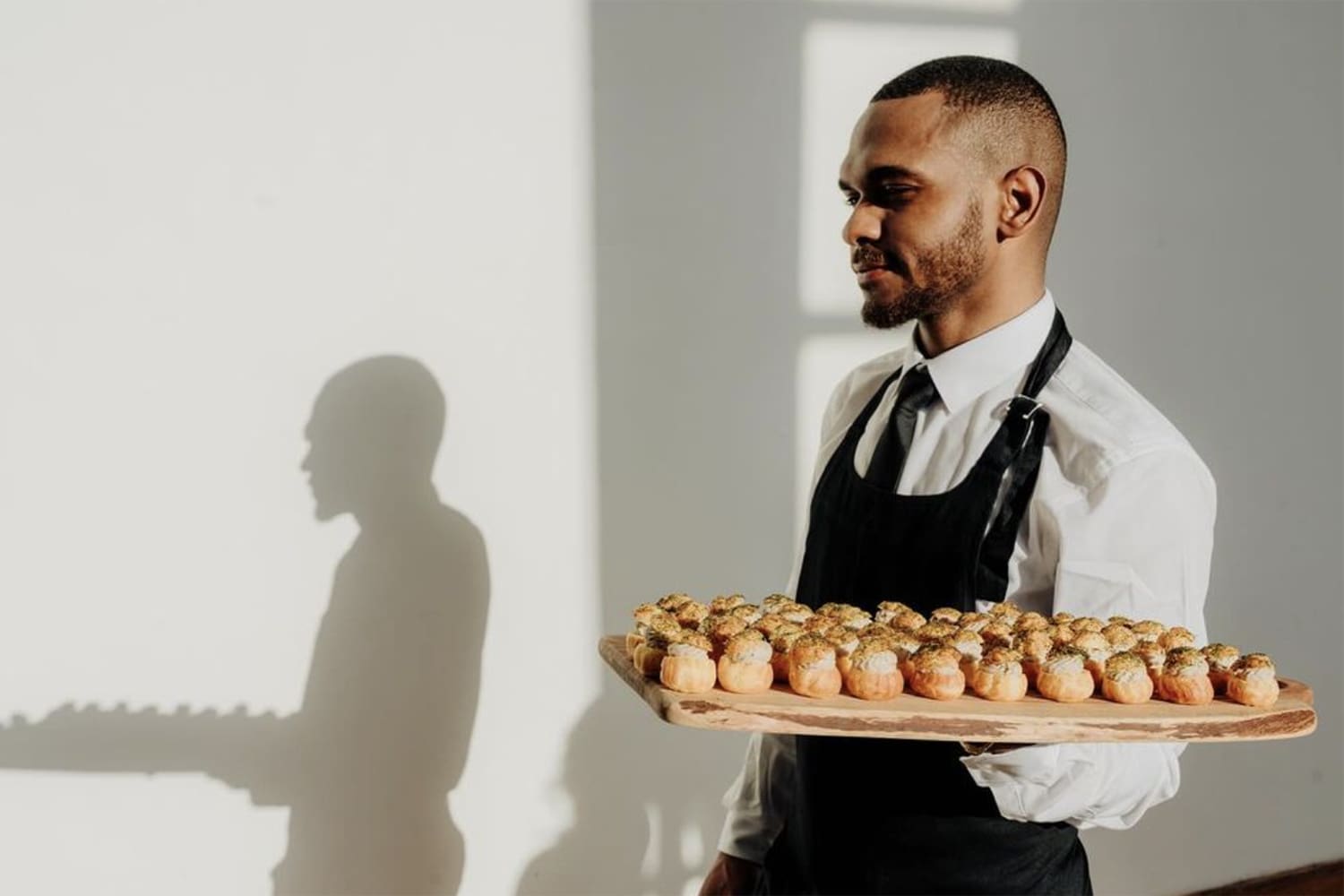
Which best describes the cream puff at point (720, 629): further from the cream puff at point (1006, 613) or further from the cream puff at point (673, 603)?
the cream puff at point (1006, 613)

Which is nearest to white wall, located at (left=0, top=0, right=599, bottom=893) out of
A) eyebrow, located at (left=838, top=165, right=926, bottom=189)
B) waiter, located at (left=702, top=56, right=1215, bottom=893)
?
waiter, located at (left=702, top=56, right=1215, bottom=893)

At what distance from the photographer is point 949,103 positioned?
1458 mm

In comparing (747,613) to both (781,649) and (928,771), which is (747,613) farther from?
(928,771)

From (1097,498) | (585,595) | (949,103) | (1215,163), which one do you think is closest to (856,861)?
(1097,498)

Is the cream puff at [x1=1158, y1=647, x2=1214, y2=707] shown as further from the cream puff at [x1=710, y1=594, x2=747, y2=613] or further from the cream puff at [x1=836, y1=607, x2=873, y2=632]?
the cream puff at [x1=710, y1=594, x2=747, y2=613]

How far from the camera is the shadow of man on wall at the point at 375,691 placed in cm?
211

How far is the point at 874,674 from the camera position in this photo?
1118mm

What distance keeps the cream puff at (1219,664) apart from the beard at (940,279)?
43cm

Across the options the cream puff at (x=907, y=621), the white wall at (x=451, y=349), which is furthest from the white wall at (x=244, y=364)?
the cream puff at (x=907, y=621)

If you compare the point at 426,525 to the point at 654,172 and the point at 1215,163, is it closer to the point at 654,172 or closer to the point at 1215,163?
the point at 654,172

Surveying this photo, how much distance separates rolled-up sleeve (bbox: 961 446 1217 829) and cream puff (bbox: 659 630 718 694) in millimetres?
281

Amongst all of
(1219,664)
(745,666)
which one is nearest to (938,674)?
(745,666)

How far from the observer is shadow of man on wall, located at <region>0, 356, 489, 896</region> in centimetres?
211

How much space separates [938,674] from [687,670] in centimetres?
19
